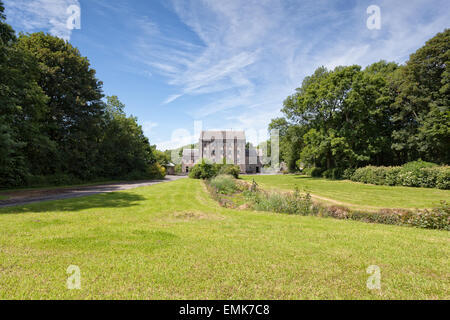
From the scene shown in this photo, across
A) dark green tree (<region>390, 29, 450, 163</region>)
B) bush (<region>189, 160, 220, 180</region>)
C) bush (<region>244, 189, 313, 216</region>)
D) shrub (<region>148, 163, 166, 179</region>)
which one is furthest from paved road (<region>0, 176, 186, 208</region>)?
dark green tree (<region>390, 29, 450, 163</region>)

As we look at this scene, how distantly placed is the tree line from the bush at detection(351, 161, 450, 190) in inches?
175

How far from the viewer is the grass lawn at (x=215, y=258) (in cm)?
305

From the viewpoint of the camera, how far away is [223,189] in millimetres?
15766

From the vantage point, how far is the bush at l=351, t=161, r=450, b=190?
55.9 feet

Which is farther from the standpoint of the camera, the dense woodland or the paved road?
the dense woodland

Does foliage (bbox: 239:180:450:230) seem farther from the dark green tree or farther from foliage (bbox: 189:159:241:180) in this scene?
the dark green tree

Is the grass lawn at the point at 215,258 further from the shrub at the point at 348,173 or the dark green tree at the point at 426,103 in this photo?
the dark green tree at the point at 426,103

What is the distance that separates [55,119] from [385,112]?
41710 millimetres

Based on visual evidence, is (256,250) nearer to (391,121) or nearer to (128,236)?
(128,236)

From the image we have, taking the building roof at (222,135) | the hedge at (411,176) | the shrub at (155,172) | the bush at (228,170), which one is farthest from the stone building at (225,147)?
the hedge at (411,176)

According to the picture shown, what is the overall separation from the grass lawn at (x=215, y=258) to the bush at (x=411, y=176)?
15599 millimetres

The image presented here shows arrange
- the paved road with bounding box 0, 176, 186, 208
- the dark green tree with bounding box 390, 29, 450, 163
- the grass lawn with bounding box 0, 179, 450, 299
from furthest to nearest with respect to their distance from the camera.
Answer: the dark green tree with bounding box 390, 29, 450, 163
the paved road with bounding box 0, 176, 186, 208
the grass lawn with bounding box 0, 179, 450, 299

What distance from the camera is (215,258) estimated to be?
411 centimetres
